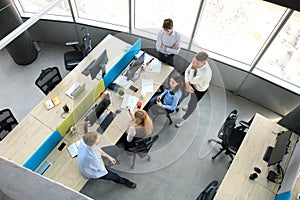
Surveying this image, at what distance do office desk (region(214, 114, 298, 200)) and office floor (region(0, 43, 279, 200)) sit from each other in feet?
2.69

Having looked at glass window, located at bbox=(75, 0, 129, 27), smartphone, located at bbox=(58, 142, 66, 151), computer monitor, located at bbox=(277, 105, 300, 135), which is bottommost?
smartphone, located at bbox=(58, 142, 66, 151)

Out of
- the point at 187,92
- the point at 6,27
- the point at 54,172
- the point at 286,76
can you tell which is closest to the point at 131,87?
the point at 187,92

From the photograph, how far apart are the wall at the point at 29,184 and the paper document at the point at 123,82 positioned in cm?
338

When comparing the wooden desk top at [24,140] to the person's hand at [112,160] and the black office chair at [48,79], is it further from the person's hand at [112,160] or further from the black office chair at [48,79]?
the person's hand at [112,160]

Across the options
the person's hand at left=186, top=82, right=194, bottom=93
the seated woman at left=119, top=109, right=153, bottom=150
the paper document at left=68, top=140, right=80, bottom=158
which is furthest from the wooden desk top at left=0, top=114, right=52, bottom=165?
the person's hand at left=186, top=82, right=194, bottom=93

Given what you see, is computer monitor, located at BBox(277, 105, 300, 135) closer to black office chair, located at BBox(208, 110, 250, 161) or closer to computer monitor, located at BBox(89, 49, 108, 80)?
black office chair, located at BBox(208, 110, 250, 161)

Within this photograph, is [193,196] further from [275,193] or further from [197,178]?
[275,193]

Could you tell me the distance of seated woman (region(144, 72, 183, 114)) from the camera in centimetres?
435

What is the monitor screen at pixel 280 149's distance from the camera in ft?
11.4

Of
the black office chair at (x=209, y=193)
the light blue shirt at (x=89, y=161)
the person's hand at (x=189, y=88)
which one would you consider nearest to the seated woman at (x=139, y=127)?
the light blue shirt at (x=89, y=161)

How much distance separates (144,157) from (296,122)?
8.04 ft

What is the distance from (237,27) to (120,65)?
88.0 inches

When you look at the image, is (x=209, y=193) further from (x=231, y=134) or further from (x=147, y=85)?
(x=147, y=85)

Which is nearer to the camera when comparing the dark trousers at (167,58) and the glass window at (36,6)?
the dark trousers at (167,58)
